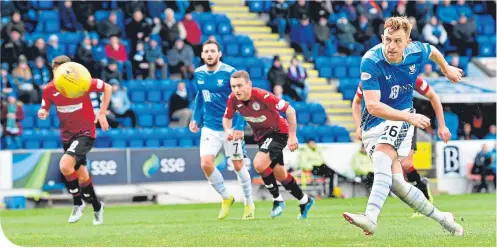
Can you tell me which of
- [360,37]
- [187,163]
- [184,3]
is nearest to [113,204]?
[187,163]

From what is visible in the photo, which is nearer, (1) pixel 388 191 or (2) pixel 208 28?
(1) pixel 388 191

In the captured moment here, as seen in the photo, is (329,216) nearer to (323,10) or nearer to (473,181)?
(473,181)

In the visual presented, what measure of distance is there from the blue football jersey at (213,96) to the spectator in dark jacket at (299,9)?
1268cm

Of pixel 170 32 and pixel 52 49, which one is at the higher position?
pixel 170 32

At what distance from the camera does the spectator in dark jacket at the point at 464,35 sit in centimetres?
3044

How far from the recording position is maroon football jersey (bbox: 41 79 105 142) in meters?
15.6

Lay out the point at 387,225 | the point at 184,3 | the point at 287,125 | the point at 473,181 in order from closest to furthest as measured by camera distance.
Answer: the point at 387,225
the point at 287,125
the point at 473,181
the point at 184,3

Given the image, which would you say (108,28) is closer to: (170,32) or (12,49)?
(170,32)

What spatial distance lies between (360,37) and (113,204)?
350 inches

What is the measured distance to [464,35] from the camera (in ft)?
100

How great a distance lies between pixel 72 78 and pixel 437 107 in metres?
5.43

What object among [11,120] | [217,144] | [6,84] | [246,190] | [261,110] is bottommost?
[246,190]

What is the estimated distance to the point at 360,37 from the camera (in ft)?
96.1

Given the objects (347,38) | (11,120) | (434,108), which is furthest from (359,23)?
(434,108)
